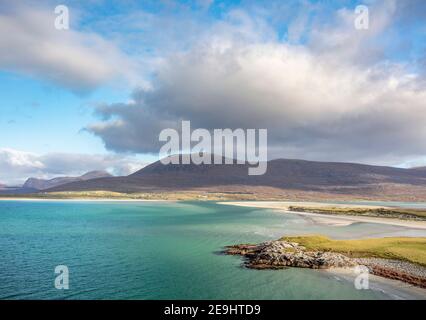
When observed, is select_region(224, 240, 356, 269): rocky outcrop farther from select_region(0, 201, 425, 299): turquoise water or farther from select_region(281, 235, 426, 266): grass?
select_region(281, 235, 426, 266): grass

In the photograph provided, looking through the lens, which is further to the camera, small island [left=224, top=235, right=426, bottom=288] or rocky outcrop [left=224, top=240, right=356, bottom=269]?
rocky outcrop [left=224, top=240, right=356, bottom=269]

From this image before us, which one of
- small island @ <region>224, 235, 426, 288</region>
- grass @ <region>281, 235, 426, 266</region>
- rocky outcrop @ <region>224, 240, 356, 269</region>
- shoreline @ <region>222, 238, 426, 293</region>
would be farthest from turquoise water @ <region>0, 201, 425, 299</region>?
grass @ <region>281, 235, 426, 266</region>

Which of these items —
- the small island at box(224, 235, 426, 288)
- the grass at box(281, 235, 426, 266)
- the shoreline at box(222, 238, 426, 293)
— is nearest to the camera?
the shoreline at box(222, 238, 426, 293)

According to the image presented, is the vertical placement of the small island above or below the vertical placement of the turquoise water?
above

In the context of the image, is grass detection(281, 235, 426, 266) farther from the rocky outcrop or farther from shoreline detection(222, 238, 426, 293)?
the rocky outcrop

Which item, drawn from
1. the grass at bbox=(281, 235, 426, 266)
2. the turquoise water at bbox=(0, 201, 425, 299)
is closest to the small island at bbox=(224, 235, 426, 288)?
the grass at bbox=(281, 235, 426, 266)

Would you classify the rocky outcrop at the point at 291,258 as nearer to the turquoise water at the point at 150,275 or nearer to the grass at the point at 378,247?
the turquoise water at the point at 150,275

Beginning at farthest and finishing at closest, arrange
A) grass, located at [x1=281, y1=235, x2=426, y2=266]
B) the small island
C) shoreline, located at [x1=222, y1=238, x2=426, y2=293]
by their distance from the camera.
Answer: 1. grass, located at [x1=281, y1=235, x2=426, y2=266]
2. the small island
3. shoreline, located at [x1=222, y1=238, x2=426, y2=293]

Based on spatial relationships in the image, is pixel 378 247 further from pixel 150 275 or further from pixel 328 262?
pixel 150 275
